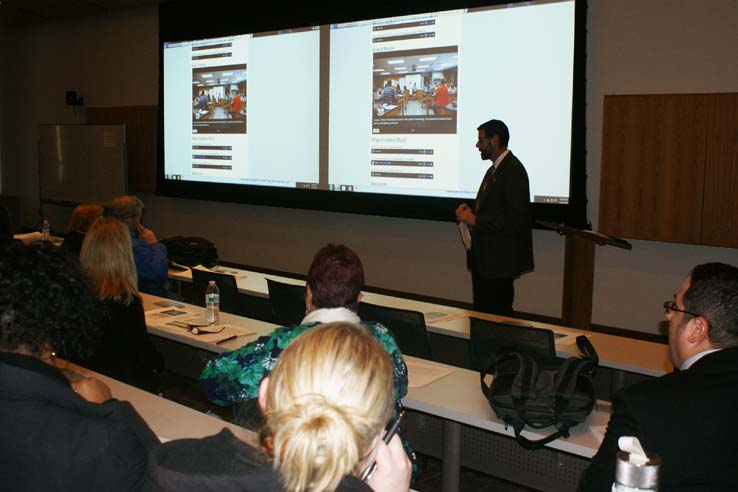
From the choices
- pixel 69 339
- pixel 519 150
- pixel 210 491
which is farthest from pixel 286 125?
pixel 210 491

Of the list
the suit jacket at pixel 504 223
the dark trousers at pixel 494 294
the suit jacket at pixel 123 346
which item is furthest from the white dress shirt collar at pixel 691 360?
the dark trousers at pixel 494 294

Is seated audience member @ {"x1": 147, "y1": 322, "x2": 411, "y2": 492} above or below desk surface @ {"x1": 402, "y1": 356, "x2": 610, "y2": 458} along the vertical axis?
above

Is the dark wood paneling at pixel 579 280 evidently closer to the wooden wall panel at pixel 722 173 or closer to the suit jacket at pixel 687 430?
the wooden wall panel at pixel 722 173

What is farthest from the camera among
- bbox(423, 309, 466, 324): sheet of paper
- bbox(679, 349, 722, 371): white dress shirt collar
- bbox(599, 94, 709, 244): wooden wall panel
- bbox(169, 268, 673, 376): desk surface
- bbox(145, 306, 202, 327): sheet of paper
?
bbox(599, 94, 709, 244): wooden wall panel

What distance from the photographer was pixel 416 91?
24.4 ft

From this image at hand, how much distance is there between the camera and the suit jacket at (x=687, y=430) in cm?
181

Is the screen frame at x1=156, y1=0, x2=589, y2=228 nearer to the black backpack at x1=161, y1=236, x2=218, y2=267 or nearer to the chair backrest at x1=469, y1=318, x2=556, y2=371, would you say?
the black backpack at x1=161, y1=236, x2=218, y2=267

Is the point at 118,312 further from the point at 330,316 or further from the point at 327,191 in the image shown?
the point at 327,191

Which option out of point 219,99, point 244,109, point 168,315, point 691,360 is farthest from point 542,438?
point 219,99

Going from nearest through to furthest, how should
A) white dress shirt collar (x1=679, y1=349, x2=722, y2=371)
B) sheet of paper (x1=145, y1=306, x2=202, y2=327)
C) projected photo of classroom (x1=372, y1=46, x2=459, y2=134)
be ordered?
white dress shirt collar (x1=679, y1=349, x2=722, y2=371)
sheet of paper (x1=145, y1=306, x2=202, y2=327)
projected photo of classroom (x1=372, y1=46, x2=459, y2=134)

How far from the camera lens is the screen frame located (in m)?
6.46

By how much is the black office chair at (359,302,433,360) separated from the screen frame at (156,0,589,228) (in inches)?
124

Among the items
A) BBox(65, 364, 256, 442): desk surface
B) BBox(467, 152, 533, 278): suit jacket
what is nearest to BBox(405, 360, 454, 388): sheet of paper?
BBox(65, 364, 256, 442): desk surface

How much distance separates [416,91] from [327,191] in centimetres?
157
